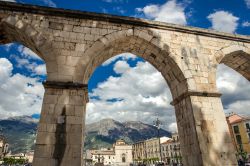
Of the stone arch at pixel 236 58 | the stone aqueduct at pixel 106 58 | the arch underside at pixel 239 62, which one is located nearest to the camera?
the stone aqueduct at pixel 106 58

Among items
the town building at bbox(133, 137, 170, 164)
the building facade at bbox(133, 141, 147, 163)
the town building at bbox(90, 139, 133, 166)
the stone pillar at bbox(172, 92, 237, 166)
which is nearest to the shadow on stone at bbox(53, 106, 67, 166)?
the stone pillar at bbox(172, 92, 237, 166)

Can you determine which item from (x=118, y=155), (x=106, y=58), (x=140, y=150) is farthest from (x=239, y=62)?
(x=140, y=150)

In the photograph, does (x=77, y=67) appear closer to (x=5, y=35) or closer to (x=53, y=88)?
(x=53, y=88)

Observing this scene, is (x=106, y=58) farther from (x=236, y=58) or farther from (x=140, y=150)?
(x=140, y=150)

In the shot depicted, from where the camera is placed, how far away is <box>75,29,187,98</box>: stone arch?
714 cm

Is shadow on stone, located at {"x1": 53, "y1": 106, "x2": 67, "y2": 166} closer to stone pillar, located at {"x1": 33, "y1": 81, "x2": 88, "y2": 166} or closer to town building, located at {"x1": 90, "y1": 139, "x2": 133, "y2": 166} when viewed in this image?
stone pillar, located at {"x1": 33, "y1": 81, "x2": 88, "y2": 166}

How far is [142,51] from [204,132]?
3936 millimetres

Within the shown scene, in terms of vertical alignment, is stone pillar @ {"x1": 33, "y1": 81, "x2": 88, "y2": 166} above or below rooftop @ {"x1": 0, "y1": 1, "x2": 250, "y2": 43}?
below

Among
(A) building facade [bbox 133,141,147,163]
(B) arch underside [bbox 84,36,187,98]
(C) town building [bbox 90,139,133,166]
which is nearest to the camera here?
(B) arch underside [bbox 84,36,187,98]

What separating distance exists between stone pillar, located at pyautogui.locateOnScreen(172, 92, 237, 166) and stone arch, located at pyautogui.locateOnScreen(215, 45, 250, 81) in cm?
212

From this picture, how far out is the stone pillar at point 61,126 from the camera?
5.24 meters

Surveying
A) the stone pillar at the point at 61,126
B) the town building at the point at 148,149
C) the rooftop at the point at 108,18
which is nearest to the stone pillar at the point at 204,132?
the rooftop at the point at 108,18

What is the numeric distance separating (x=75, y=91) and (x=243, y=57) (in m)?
7.69

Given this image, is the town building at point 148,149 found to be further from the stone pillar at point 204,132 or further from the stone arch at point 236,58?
the stone pillar at point 204,132
